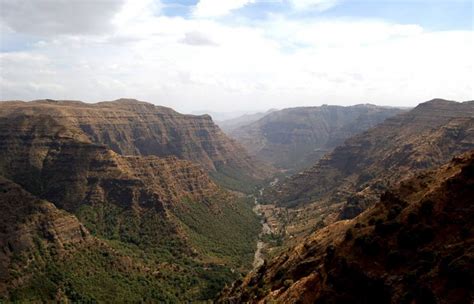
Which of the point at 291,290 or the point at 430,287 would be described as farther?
the point at 291,290

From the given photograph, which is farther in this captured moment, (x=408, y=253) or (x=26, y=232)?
(x=26, y=232)

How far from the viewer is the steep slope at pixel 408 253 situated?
52.5m

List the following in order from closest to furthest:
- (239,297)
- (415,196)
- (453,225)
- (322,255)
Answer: (453,225), (415,196), (322,255), (239,297)

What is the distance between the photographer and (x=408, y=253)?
62.0m

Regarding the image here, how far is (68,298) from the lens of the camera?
15700 centimetres

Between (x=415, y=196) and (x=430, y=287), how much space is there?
27385mm

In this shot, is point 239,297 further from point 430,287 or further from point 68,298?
Result: point 68,298

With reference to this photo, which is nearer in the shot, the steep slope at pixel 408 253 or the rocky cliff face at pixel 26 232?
the steep slope at pixel 408 253

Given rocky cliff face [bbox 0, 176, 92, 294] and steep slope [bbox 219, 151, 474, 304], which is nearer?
steep slope [bbox 219, 151, 474, 304]

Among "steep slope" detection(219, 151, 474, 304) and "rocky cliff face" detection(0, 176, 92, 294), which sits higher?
"steep slope" detection(219, 151, 474, 304)

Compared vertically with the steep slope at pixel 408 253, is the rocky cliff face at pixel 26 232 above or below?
below

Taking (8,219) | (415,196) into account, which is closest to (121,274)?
(8,219)

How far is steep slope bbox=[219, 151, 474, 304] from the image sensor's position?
52531 millimetres

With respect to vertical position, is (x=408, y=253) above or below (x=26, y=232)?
above
